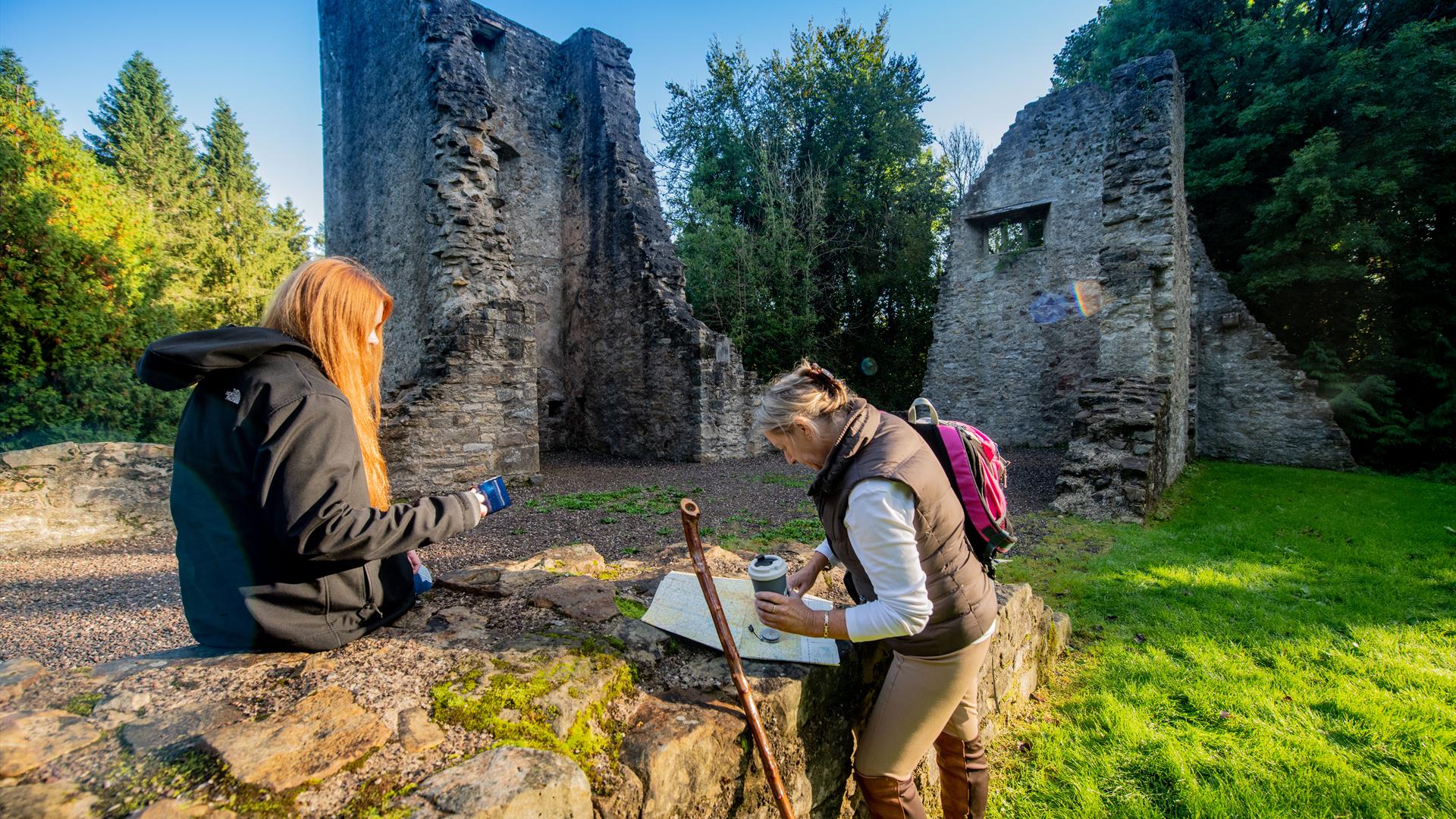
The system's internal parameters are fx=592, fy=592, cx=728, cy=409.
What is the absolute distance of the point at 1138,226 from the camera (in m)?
9.61

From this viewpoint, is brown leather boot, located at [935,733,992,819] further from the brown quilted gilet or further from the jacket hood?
the jacket hood

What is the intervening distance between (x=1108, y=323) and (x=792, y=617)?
1016 centimetres

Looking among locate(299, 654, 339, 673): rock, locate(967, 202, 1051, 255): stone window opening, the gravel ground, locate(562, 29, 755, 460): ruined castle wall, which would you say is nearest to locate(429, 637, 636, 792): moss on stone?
locate(299, 654, 339, 673): rock

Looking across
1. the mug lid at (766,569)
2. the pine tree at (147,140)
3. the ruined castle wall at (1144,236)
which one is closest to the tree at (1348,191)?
the ruined castle wall at (1144,236)

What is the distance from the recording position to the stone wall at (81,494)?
5852 mm

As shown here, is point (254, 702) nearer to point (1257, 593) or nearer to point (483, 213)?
point (1257, 593)

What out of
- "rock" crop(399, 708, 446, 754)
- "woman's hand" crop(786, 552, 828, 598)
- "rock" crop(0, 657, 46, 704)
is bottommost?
"rock" crop(399, 708, 446, 754)

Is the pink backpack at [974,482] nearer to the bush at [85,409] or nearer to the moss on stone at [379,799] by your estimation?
the moss on stone at [379,799]

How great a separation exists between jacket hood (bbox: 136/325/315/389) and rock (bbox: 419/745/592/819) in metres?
1.14

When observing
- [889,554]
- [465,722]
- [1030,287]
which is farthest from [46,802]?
[1030,287]

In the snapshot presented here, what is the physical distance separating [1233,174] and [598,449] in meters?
16.1

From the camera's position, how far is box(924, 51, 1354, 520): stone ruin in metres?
8.69

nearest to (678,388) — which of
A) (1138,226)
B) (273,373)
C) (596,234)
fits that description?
(596,234)

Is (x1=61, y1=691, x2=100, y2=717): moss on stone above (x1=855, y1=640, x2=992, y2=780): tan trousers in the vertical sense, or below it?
above
